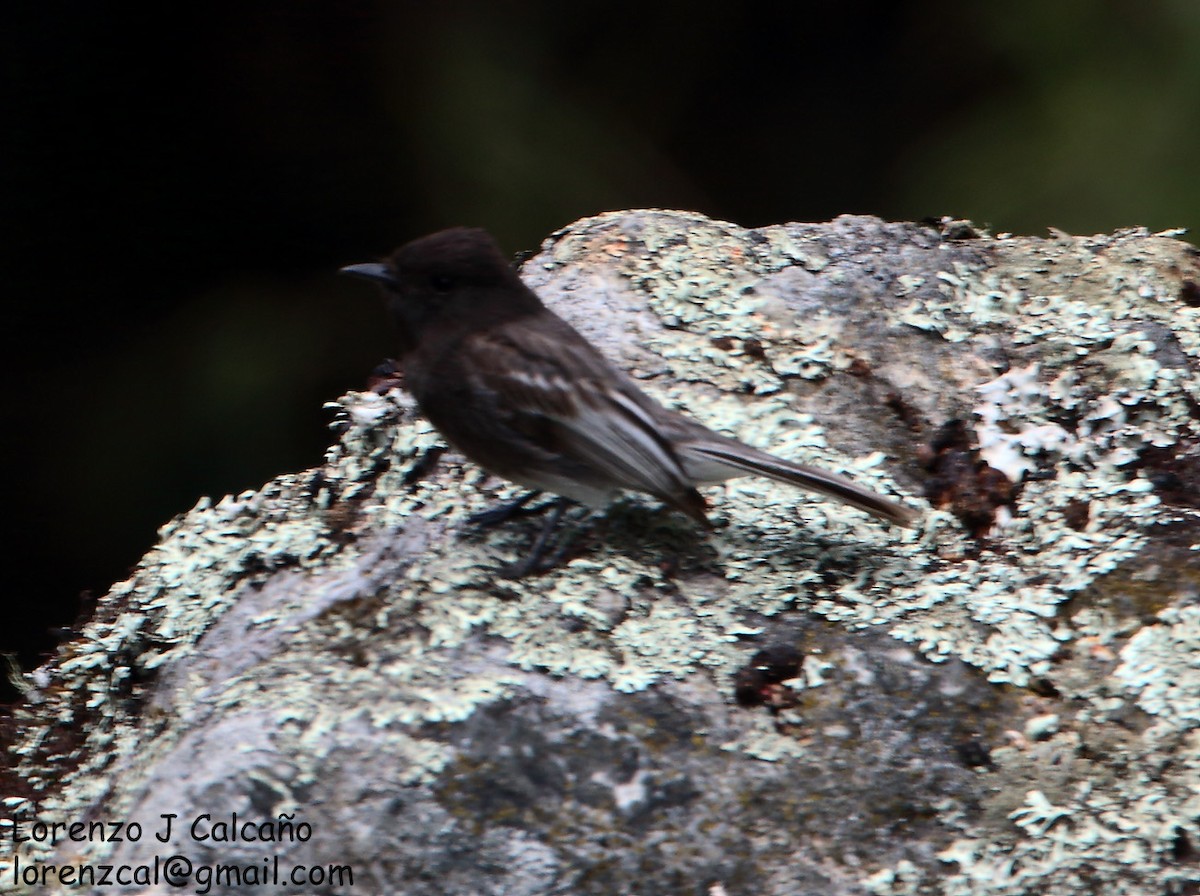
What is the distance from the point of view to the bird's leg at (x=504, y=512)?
2.61 metres

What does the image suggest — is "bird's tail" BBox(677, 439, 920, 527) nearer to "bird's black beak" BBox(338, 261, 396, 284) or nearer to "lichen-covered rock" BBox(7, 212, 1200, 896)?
"lichen-covered rock" BBox(7, 212, 1200, 896)

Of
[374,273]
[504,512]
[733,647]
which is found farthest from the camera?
[374,273]

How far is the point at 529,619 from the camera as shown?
7.49 ft

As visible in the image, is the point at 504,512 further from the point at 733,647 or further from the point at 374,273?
the point at 374,273

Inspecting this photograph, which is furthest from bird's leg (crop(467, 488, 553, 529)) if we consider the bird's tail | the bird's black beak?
the bird's black beak

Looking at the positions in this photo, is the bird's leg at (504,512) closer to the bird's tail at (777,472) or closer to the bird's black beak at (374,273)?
the bird's tail at (777,472)

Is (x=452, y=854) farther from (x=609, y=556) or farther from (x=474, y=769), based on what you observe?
(x=609, y=556)

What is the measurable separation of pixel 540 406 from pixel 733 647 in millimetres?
699

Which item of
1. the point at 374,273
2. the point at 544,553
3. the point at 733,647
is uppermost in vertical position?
the point at 374,273

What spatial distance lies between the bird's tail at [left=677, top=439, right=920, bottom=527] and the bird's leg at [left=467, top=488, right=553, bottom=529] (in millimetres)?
345

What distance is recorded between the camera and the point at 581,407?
2.68m

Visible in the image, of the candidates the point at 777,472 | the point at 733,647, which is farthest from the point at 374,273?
the point at 733,647

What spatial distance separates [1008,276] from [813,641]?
4.65 ft

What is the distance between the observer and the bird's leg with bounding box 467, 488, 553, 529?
261 cm
